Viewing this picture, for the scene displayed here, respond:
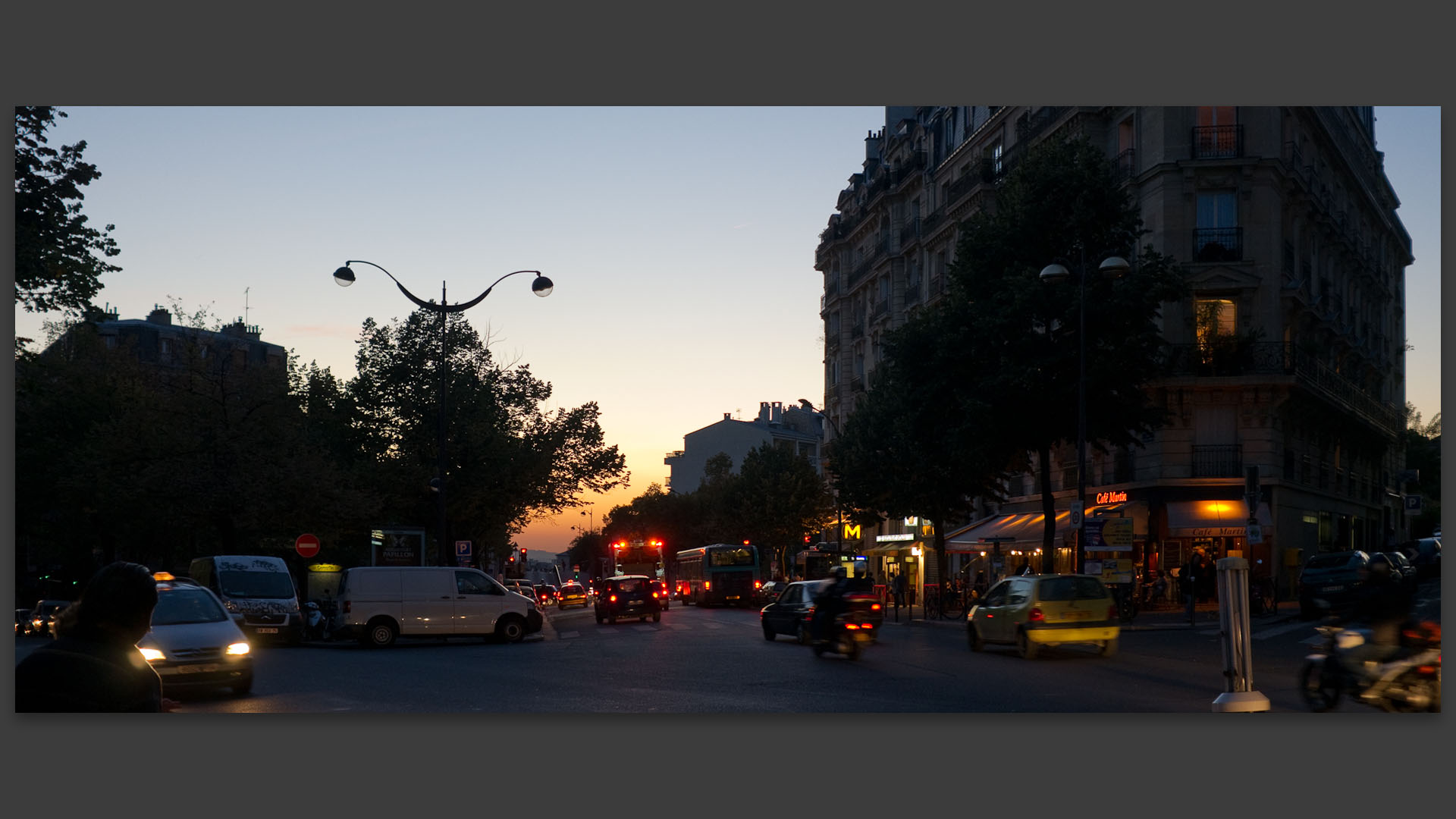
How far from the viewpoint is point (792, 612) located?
3112 cm

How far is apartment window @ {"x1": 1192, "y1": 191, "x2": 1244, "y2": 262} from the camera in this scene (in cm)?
4256

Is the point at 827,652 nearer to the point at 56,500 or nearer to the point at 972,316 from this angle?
the point at 972,316

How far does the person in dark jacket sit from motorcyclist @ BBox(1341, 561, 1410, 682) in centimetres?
1125

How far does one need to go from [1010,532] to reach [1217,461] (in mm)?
7276

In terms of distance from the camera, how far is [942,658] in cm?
2422

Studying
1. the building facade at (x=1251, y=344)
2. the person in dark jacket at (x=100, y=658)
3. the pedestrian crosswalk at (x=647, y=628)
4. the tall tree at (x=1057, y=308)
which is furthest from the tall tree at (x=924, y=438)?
the person in dark jacket at (x=100, y=658)

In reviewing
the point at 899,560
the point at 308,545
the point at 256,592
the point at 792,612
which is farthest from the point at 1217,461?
the point at 256,592

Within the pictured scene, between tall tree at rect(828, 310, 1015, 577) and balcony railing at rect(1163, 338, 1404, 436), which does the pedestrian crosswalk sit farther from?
balcony railing at rect(1163, 338, 1404, 436)

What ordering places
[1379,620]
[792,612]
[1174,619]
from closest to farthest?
[1379,620] → [792,612] → [1174,619]

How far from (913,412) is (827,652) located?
13.6 metres

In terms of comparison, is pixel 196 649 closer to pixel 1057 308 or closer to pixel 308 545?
pixel 308 545

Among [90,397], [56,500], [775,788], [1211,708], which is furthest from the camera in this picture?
[90,397]

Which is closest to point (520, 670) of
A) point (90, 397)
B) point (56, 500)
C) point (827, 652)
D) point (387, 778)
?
point (827, 652)

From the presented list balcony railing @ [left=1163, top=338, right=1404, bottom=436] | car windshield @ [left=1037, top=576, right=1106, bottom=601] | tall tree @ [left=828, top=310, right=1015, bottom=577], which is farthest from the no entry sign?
balcony railing @ [left=1163, top=338, right=1404, bottom=436]
